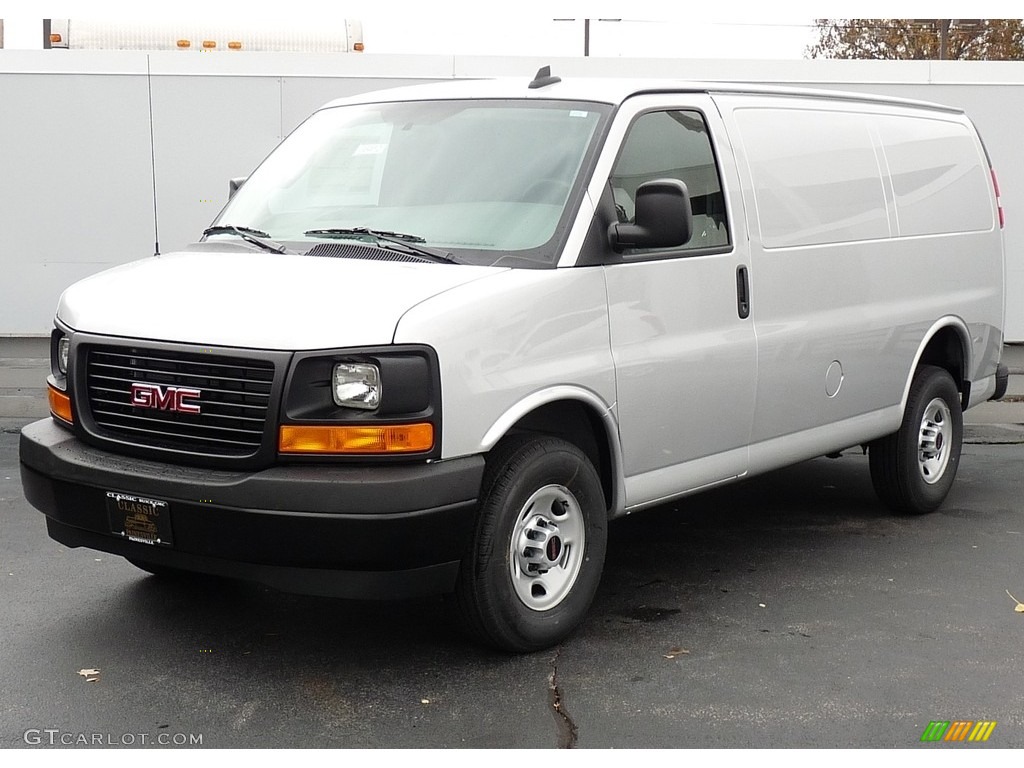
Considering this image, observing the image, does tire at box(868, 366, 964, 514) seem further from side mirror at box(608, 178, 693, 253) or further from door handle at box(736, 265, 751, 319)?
side mirror at box(608, 178, 693, 253)

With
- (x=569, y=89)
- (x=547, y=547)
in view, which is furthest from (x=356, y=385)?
(x=569, y=89)

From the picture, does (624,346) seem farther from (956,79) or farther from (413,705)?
(956,79)

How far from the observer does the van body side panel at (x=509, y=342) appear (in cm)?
437

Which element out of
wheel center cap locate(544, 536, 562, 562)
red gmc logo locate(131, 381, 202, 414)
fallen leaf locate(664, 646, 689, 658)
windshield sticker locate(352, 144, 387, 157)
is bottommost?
fallen leaf locate(664, 646, 689, 658)

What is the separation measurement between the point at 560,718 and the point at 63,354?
231 centimetres

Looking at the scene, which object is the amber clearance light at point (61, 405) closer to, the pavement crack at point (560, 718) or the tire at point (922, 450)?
the pavement crack at point (560, 718)

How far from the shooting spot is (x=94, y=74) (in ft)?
39.8

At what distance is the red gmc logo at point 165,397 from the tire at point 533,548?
1038mm

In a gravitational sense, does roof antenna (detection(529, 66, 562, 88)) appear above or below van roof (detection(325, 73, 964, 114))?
above

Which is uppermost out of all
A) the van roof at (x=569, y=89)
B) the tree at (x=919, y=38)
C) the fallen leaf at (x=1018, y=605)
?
the tree at (x=919, y=38)

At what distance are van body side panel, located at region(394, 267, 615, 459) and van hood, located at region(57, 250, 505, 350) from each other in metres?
0.10

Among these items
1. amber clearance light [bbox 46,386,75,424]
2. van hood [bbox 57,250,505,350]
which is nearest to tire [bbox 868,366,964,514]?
van hood [bbox 57,250,505,350]

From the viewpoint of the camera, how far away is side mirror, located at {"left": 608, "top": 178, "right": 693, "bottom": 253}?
495 centimetres

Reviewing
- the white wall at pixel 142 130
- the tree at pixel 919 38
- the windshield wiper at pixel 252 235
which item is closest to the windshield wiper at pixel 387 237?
the windshield wiper at pixel 252 235
